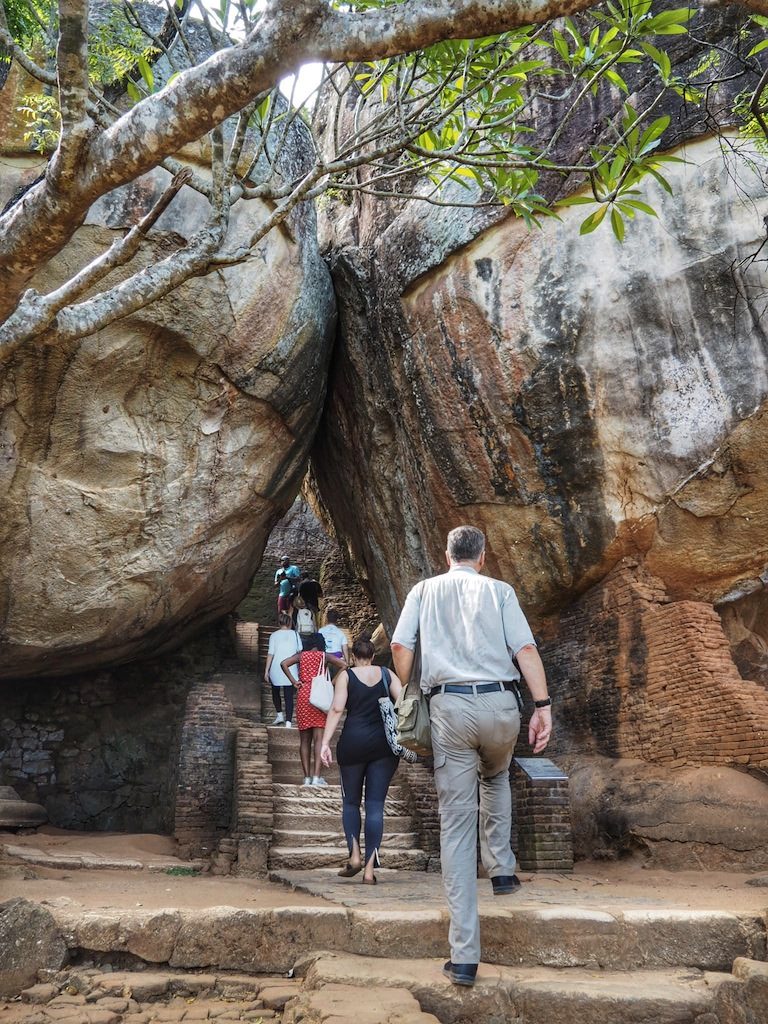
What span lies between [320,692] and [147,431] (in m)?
3.60

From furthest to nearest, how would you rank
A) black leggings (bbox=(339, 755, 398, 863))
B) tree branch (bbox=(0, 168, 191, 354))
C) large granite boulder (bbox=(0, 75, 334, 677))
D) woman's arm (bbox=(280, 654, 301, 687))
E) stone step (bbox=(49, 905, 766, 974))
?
woman's arm (bbox=(280, 654, 301, 687)), large granite boulder (bbox=(0, 75, 334, 677)), black leggings (bbox=(339, 755, 398, 863)), tree branch (bbox=(0, 168, 191, 354)), stone step (bbox=(49, 905, 766, 974))

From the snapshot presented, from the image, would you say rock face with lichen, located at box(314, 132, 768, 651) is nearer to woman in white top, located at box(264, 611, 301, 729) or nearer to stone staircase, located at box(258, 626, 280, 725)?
woman in white top, located at box(264, 611, 301, 729)

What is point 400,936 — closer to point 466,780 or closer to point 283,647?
point 466,780

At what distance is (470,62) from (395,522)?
20.7ft

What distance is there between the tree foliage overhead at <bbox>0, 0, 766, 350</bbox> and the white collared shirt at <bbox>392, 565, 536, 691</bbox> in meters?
2.41

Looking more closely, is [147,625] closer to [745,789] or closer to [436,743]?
[745,789]

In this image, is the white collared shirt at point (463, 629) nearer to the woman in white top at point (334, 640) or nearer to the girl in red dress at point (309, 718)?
the girl in red dress at point (309, 718)

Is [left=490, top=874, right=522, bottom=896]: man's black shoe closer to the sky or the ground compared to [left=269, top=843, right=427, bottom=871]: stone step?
closer to the sky

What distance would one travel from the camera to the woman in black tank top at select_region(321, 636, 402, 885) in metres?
5.67

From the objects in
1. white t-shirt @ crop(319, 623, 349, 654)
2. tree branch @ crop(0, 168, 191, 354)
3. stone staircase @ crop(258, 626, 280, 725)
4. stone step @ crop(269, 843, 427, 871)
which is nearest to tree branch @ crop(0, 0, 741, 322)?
tree branch @ crop(0, 168, 191, 354)

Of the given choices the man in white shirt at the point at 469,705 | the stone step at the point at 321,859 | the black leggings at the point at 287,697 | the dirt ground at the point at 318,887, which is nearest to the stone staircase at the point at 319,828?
the stone step at the point at 321,859

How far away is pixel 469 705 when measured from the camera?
12.0ft

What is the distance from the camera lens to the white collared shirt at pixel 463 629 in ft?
12.3

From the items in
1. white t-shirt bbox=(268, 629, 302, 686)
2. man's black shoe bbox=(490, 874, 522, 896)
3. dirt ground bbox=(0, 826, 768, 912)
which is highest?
white t-shirt bbox=(268, 629, 302, 686)
